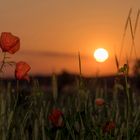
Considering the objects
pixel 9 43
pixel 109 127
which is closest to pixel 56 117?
pixel 109 127

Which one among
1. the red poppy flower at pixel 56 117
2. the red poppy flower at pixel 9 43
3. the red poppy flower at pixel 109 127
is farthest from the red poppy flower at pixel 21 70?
the red poppy flower at pixel 109 127

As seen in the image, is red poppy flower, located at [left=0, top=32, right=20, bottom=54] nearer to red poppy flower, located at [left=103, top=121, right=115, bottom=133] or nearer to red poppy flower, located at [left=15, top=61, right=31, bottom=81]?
red poppy flower, located at [left=15, top=61, right=31, bottom=81]

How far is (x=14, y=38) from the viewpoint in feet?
10.8

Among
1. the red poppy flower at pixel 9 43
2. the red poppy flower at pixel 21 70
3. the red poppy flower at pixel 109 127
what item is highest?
the red poppy flower at pixel 9 43

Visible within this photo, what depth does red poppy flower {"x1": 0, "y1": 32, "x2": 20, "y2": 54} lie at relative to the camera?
3183mm

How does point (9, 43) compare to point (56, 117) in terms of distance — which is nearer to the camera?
point (9, 43)

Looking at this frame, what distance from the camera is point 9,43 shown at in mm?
3195

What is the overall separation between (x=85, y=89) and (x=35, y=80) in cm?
48

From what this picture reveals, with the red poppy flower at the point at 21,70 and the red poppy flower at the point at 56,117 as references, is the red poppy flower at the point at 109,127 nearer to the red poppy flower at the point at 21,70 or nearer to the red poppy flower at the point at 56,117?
the red poppy flower at the point at 56,117

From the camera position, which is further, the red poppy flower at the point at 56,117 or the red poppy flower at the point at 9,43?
the red poppy flower at the point at 56,117

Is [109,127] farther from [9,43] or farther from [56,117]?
[9,43]

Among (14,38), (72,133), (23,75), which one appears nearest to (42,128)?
(72,133)

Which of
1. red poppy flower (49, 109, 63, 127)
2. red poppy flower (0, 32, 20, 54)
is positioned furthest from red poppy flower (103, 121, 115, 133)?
red poppy flower (0, 32, 20, 54)

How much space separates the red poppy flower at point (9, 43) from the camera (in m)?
3.18
